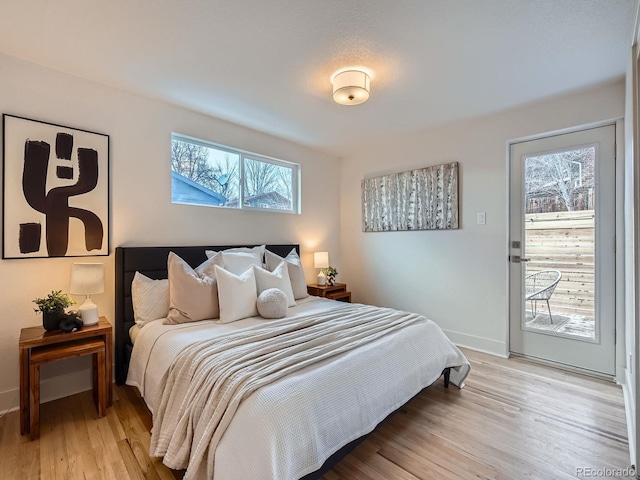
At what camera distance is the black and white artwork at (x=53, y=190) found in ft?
6.82

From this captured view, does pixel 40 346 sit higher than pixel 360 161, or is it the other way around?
pixel 360 161

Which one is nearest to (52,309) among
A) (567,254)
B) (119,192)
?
(119,192)

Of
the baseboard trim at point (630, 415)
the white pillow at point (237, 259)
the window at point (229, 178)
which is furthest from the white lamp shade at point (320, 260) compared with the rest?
the baseboard trim at point (630, 415)

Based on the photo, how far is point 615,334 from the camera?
8.23 feet

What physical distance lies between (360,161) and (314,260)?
1.60 meters

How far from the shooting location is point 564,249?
274 centimetres

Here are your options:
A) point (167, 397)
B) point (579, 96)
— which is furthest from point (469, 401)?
point (579, 96)

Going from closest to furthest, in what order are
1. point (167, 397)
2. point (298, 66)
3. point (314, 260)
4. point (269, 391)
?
point (269, 391) < point (167, 397) < point (298, 66) < point (314, 260)

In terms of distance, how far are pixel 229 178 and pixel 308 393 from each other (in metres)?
2.61

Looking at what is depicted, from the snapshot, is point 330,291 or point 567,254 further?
point 330,291

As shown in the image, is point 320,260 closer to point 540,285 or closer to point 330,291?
point 330,291

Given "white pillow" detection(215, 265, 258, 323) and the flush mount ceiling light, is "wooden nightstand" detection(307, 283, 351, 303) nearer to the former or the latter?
"white pillow" detection(215, 265, 258, 323)

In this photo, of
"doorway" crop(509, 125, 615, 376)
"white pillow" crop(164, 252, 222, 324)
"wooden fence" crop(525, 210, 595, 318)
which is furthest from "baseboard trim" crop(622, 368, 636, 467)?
"white pillow" crop(164, 252, 222, 324)

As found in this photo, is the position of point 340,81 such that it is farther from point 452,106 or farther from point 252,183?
point 252,183
